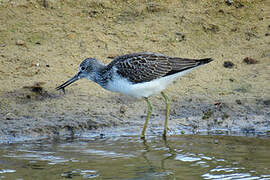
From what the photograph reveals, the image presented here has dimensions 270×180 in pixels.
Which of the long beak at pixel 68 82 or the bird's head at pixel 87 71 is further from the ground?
the bird's head at pixel 87 71

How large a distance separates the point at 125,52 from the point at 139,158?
11.1 ft

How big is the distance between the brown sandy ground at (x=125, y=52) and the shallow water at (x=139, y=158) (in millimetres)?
565

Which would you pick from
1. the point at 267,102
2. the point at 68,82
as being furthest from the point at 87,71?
the point at 267,102

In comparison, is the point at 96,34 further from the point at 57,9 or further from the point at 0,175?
the point at 0,175

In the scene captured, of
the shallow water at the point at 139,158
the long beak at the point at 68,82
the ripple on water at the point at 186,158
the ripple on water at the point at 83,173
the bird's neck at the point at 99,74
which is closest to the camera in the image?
the ripple on water at the point at 83,173

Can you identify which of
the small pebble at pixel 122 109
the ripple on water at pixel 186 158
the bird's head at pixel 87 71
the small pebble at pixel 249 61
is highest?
the small pebble at pixel 249 61

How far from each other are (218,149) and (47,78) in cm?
347

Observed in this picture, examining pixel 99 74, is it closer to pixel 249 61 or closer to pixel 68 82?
pixel 68 82

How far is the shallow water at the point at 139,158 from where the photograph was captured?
20.2 ft

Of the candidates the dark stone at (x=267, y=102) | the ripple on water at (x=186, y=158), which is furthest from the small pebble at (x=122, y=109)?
the dark stone at (x=267, y=102)

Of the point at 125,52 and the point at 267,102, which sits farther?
the point at 125,52

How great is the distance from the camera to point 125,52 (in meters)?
9.80

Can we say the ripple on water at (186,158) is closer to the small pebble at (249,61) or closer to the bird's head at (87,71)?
the bird's head at (87,71)

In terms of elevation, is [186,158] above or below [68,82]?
below
